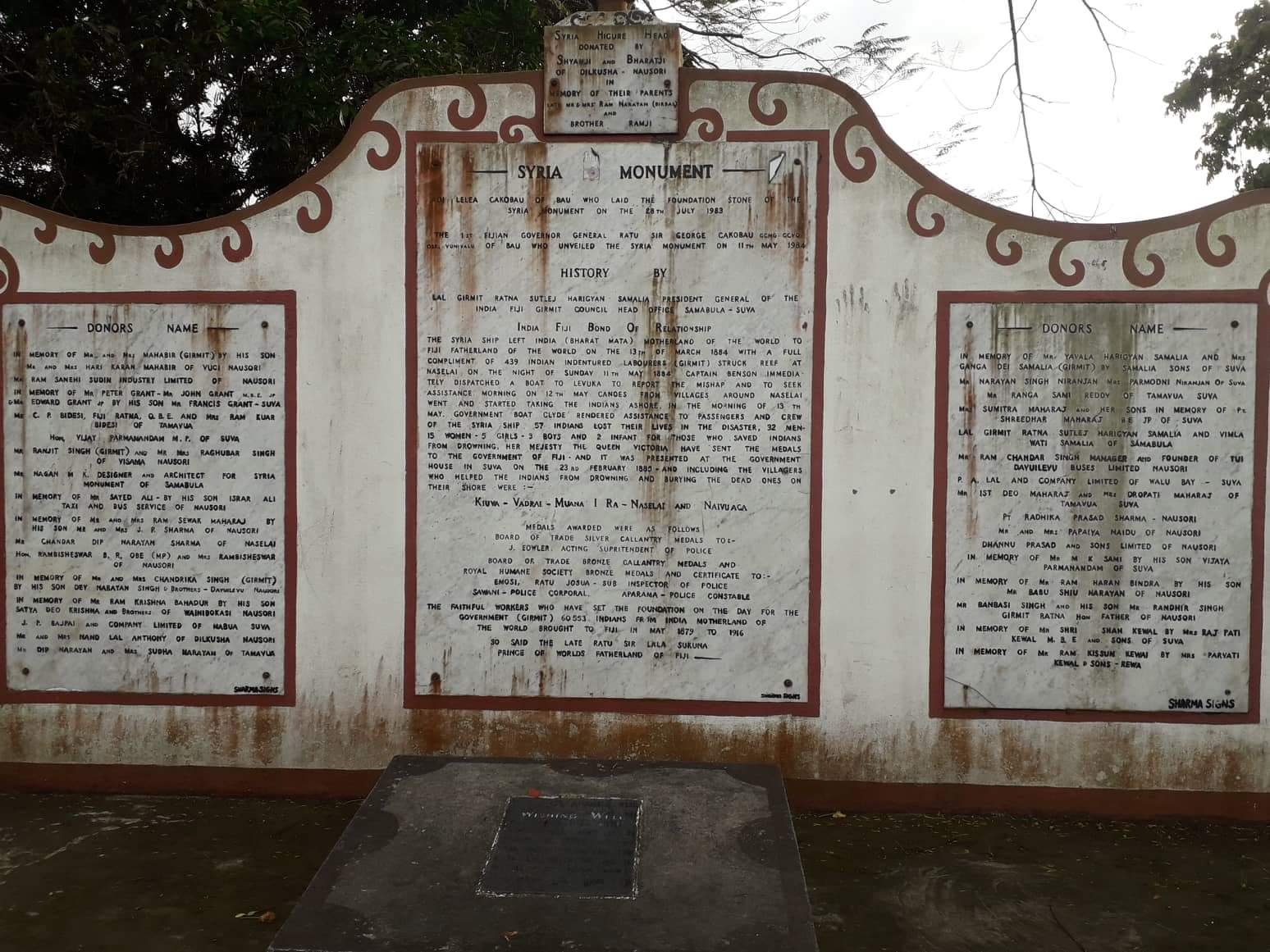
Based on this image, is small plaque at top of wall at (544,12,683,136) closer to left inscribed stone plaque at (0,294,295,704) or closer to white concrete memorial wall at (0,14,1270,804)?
white concrete memorial wall at (0,14,1270,804)

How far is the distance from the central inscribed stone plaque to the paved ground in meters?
0.93

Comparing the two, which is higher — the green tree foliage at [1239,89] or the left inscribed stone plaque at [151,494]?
the green tree foliage at [1239,89]

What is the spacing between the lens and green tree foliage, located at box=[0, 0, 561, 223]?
23.0 feet

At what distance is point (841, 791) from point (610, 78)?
360 cm

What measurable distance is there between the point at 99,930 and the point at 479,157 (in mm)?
3620

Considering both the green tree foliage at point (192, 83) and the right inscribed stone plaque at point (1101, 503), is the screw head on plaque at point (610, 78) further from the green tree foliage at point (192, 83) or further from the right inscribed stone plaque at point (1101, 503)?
the green tree foliage at point (192, 83)

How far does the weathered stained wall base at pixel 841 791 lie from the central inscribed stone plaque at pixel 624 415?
1.81 ft

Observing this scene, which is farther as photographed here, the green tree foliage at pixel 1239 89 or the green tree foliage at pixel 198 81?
the green tree foliage at pixel 1239 89

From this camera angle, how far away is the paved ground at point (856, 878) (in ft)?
11.8

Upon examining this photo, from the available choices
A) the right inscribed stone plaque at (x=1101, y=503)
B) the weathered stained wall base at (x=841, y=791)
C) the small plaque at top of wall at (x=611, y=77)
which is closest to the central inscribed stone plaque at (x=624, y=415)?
the small plaque at top of wall at (x=611, y=77)

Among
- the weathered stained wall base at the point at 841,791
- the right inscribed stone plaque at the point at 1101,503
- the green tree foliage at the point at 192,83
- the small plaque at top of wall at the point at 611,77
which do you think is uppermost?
the green tree foliage at the point at 192,83

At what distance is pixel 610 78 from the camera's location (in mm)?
4613

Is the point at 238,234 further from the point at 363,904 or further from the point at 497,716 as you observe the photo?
the point at 363,904

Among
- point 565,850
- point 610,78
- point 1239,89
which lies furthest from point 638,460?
point 1239,89
